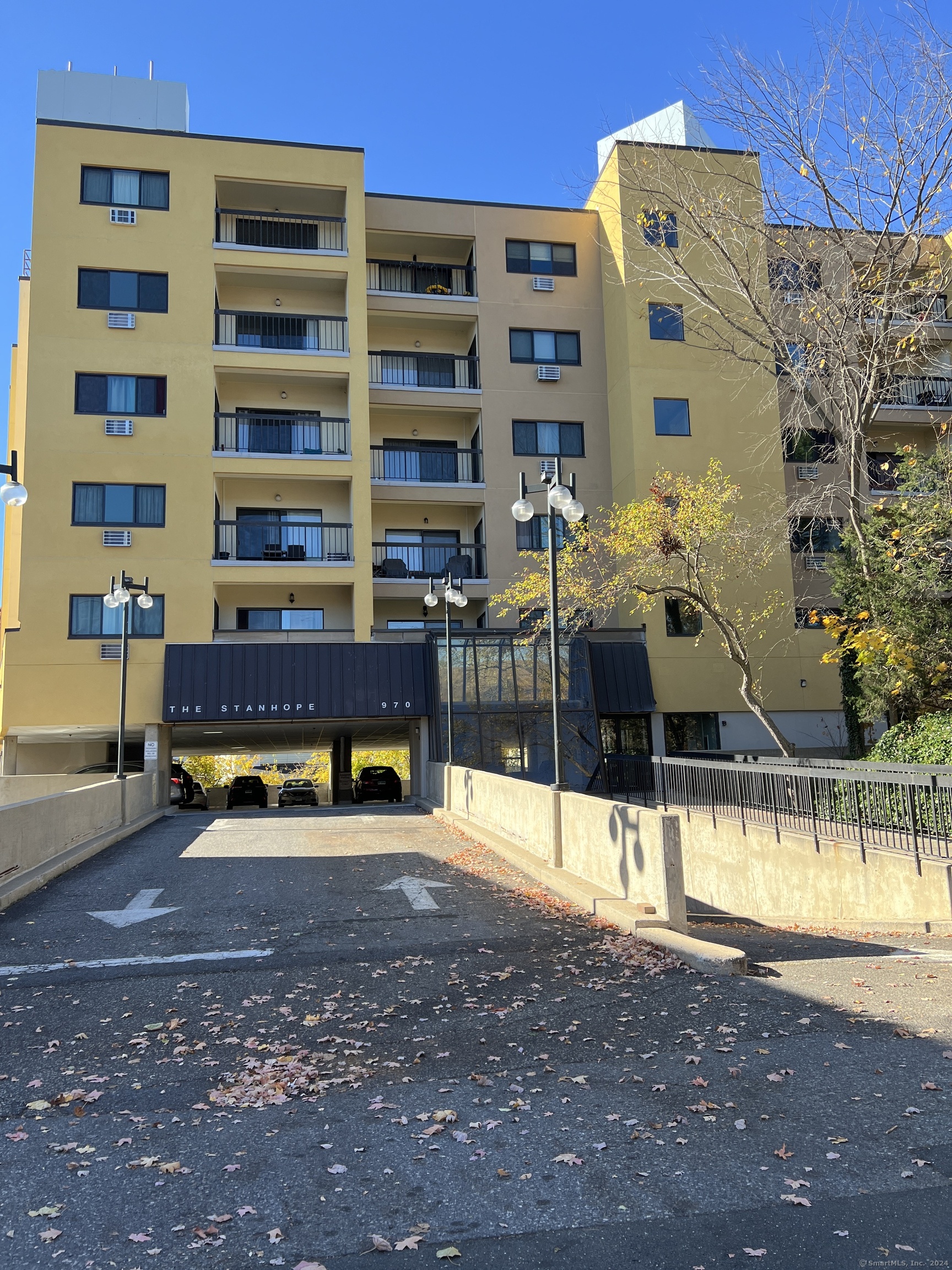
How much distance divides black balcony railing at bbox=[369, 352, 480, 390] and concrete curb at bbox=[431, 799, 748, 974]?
20.5 metres

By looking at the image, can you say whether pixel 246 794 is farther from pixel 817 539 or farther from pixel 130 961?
pixel 130 961

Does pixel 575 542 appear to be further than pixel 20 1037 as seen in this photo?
Yes

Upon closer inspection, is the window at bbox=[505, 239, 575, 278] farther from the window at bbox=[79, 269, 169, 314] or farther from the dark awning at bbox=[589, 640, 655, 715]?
the dark awning at bbox=[589, 640, 655, 715]

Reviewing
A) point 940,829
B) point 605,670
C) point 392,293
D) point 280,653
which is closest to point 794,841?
point 940,829

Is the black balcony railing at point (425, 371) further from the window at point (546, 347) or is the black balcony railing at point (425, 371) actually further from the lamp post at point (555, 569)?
the lamp post at point (555, 569)

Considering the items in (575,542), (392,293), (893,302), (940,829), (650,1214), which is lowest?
(650,1214)

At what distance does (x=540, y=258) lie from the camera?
32406 mm

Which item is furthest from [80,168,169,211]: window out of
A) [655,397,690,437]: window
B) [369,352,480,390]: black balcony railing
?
[655,397,690,437]: window

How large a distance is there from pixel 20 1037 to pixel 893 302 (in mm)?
17779

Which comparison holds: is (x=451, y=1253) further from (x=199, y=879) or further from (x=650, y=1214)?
(x=199, y=879)

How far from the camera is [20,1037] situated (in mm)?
6281

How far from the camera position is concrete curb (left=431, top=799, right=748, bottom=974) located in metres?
7.46

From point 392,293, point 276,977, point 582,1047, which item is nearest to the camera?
point 582,1047

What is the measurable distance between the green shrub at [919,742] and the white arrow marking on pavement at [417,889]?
8003mm
